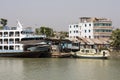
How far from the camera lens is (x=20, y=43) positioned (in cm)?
5378

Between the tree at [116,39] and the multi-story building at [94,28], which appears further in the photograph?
the multi-story building at [94,28]

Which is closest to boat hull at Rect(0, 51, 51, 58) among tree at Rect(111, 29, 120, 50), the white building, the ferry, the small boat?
the ferry

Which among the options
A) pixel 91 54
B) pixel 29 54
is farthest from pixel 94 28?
pixel 29 54

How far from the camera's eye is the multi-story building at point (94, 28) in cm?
7362

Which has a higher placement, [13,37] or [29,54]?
[13,37]

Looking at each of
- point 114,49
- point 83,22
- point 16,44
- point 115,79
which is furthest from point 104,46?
point 115,79

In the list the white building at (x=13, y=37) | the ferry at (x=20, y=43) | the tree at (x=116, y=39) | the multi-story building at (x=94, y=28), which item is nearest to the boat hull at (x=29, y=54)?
the ferry at (x=20, y=43)

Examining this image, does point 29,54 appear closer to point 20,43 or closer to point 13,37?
point 20,43

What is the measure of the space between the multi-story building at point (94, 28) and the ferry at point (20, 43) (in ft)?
72.2

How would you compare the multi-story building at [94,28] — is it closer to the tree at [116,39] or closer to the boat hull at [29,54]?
the tree at [116,39]

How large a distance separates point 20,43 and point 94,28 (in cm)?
2500

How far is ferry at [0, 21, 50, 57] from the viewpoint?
172 feet

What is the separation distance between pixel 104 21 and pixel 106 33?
9.01ft

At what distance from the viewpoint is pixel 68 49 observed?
60.1m
